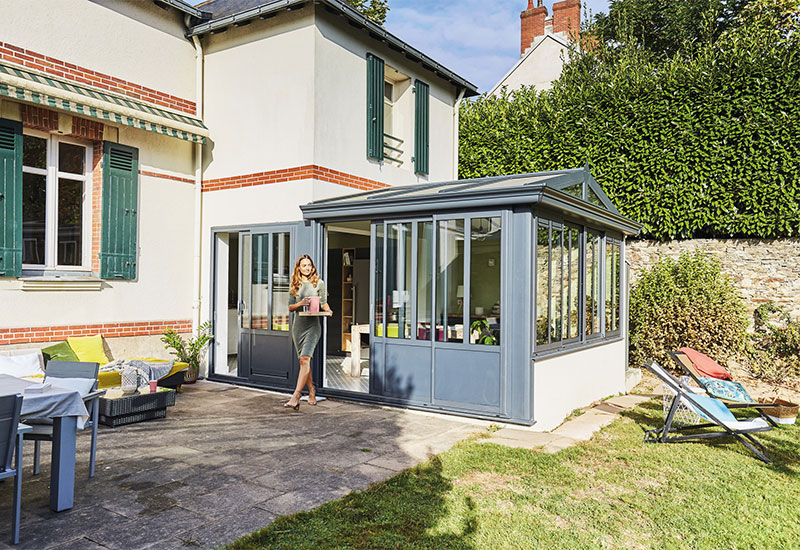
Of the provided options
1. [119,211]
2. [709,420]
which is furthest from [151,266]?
[709,420]

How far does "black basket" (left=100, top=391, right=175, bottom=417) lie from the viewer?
602 centimetres

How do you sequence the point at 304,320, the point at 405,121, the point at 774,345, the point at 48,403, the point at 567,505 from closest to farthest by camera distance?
the point at 48,403 < the point at 567,505 < the point at 304,320 < the point at 774,345 < the point at 405,121

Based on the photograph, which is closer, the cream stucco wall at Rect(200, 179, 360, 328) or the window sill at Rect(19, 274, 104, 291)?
the window sill at Rect(19, 274, 104, 291)

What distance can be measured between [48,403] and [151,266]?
5021 mm

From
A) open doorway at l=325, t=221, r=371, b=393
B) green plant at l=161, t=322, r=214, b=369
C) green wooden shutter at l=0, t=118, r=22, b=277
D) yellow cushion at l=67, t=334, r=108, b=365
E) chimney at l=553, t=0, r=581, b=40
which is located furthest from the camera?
chimney at l=553, t=0, r=581, b=40

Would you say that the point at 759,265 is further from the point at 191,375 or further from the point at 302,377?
the point at 191,375

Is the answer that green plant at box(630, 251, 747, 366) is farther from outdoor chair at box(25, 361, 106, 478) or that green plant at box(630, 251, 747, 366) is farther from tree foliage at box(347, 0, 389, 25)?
tree foliage at box(347, 0, 389, 25)

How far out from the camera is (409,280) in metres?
7.08

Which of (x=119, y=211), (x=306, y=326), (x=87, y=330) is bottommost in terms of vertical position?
(x=87, y=330)

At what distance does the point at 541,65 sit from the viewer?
62.6ft

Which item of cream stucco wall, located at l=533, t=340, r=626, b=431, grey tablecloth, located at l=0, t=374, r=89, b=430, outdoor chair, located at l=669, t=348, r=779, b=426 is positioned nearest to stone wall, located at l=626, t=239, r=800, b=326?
cream stucco wall, located at l=533, t=340, r=626, b=431

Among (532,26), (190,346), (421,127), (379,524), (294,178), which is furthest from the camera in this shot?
(532,26)

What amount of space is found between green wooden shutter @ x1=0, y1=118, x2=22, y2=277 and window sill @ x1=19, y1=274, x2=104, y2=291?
16 centimetres

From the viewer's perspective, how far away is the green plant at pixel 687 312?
32.2 feet
